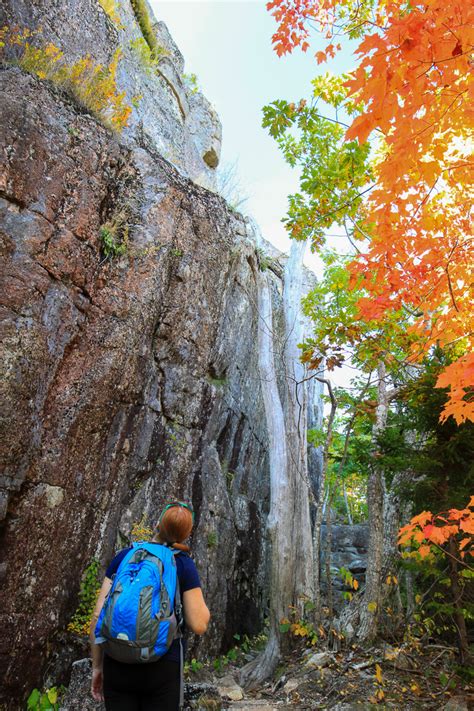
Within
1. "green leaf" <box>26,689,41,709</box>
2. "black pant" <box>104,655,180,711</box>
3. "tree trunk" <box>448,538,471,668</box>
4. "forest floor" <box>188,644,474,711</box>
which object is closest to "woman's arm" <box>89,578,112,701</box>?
"black pant" <box>104,655,180,711</box>

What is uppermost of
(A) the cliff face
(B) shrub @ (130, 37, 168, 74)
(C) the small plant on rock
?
(B) shrub @ (130, 37, 168, 74)

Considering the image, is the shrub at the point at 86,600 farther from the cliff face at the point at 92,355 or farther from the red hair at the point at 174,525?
the red hair at the point at 174,525

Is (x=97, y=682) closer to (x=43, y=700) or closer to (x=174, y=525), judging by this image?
(x=174, y=525)

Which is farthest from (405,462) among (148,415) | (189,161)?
(189,161)

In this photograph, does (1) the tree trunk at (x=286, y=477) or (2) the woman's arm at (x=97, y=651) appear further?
(1) the tree trunk at (x=286, y=477)

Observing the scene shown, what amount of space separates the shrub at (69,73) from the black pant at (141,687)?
5.77 m

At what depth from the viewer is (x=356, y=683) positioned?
471cm

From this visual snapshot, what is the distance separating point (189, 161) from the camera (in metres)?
12.0

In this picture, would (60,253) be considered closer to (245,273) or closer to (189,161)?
(245,273)

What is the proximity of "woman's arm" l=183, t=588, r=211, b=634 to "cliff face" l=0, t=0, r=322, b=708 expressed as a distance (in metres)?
2.35

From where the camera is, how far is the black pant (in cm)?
206

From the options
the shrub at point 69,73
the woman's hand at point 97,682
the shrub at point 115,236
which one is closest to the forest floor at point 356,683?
the woman's hand at point 97,682

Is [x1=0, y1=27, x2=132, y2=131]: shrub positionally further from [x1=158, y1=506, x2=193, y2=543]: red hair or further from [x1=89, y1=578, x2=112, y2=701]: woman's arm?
[x1=89, y1=578, x2=112, y2=701]: woman's arm

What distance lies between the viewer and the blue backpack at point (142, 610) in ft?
6.57
